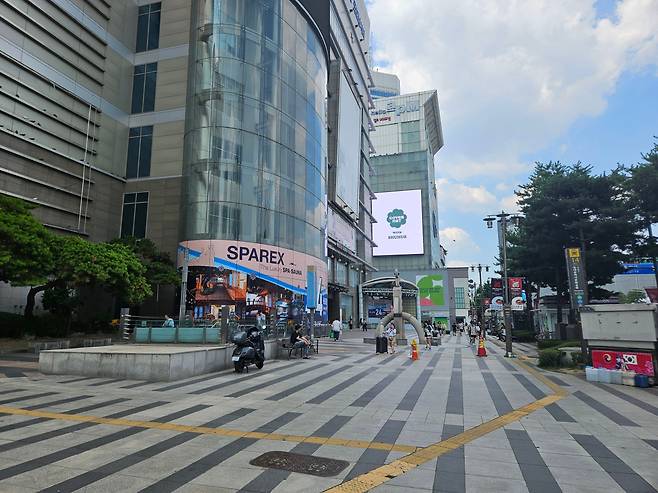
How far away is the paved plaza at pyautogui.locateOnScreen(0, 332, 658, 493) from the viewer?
4.94 meters

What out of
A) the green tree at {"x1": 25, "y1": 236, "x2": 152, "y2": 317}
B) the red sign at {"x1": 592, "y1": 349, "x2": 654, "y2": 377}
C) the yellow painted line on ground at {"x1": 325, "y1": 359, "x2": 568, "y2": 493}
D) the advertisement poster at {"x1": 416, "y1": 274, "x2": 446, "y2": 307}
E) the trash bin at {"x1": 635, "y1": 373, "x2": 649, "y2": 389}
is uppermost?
the advertisement poster at {"x1": 416, "y1": 274, "x2": 446, "y2": 307}

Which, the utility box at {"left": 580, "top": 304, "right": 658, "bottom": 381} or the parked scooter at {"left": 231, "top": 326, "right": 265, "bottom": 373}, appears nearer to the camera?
the utility box at {"left": 580, "top": 304, "right": 658, "bottom": 381}

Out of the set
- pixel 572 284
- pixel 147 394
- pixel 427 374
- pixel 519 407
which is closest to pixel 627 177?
pixel 572 284

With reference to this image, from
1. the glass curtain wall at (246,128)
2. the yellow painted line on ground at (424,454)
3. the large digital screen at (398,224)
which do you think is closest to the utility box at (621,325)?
the yellow painted line on ground at (424,454)

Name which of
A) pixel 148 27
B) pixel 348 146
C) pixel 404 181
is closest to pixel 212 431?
pixel 148 27

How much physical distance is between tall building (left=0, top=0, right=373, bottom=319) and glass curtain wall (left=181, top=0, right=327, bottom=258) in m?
0.11

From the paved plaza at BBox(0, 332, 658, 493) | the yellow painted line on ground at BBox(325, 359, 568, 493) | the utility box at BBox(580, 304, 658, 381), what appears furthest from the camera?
the utility box at BBox(580, 304, 658, 381)

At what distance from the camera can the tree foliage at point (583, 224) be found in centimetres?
2820

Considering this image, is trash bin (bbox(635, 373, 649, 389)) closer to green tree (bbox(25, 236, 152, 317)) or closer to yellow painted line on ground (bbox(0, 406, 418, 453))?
yellow painted line on ground (bbox(0, 406, 418, 453))

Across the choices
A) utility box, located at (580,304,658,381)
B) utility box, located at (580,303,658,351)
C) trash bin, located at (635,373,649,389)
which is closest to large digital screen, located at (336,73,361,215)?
utility box, located at (580,303,658,351)

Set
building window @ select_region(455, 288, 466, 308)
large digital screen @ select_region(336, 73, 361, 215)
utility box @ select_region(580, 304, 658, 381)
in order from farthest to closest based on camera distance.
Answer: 1. building window @ select_region(455, 288, 466, 308)
2. large digital screen @ select_region(336, 73, 361, 215)
3. utility box @ select_region(580, 304, 658, 381)

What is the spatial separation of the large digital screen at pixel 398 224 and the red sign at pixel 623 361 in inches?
3455

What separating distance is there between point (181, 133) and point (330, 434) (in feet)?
115

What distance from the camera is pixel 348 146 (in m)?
60.6
